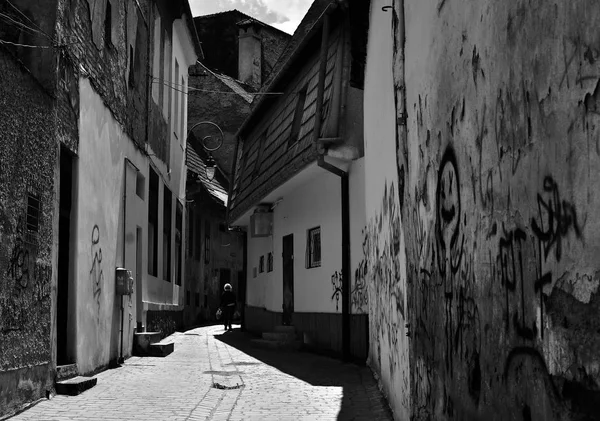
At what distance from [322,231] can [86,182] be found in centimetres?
547

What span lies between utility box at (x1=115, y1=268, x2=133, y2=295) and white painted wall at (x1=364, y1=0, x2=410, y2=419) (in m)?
4.24

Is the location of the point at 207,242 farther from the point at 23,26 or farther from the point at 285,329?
the point at 23,26

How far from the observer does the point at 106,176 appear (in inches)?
479

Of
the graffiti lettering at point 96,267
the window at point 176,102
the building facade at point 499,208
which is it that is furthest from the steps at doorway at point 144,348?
the building facade at point 499,208

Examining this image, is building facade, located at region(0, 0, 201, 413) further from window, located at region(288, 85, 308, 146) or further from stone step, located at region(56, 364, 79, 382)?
window, located at region(288, 85, 308, 146)

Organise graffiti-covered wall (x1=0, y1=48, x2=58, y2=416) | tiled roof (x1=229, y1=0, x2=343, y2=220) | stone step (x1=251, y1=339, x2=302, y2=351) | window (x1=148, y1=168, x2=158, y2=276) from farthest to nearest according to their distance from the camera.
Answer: window (x1=148, y1=168, x2=158, y2=276) < stone step (x1=251, y1=339, x2=302, y2=351) < tiled roof (x1=229, y1=0, x2=343, y2=220) < graffiti-covered wall (x1=0, y1=48, x2=58, y2=416)

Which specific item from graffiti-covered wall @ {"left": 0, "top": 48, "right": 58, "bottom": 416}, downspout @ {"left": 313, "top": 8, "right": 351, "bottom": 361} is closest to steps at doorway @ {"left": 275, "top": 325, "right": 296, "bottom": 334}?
downspout @ {"left": 313, "top": 8, "right": 351, "bottom": 361}

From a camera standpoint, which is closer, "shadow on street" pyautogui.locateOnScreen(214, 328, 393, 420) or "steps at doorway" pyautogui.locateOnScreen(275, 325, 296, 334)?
"shadow on street" pyautogui.locateOnScreen(214, 328, 393, 420)

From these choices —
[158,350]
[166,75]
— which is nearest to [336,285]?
[158,350]

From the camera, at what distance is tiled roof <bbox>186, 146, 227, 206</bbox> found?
26741 mm

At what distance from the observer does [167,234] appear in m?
20.3

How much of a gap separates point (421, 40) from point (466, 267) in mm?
2279

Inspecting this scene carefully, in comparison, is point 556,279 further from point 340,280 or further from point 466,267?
point 340,280

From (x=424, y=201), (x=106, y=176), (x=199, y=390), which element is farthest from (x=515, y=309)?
(x=106, y=176)
